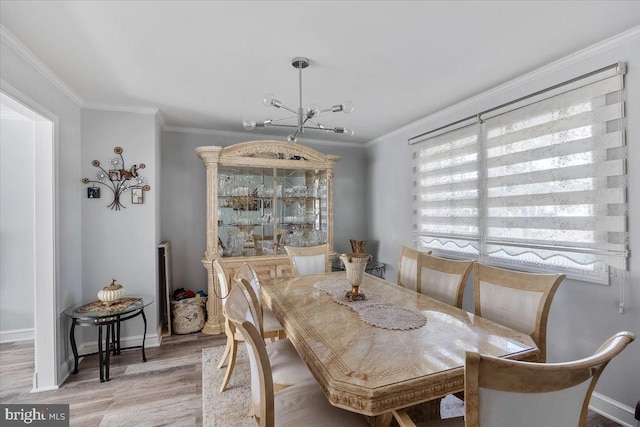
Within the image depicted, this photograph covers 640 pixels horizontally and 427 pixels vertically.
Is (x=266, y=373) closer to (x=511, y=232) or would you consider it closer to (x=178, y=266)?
(x=511, y=232)

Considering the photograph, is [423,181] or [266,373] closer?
[266,373]

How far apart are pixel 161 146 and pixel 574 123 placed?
411 centimetres

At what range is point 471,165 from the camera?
9.86ft

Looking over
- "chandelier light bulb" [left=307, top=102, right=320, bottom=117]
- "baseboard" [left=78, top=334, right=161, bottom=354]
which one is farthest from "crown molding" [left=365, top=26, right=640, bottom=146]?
"baseboard" [left=78, top=334, right=161, bottom=354]

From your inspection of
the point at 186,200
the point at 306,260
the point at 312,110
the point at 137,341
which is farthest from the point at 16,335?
the point at 312,110

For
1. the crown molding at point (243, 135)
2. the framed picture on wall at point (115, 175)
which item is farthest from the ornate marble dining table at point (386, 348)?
the crown molding at point (243, 135)

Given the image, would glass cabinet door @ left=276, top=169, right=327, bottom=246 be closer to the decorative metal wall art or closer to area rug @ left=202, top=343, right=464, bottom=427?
the decorative metal wall art

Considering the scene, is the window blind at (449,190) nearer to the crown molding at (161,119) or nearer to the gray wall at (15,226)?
the crown molding at (161,119)

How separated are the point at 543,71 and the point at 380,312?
2.26m

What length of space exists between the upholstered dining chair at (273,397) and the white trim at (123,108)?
103 inches

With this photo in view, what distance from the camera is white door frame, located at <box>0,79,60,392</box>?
235 cm

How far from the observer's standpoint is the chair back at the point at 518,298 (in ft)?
4.99

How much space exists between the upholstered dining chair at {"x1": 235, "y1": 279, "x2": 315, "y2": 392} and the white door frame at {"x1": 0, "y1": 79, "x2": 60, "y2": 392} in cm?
177

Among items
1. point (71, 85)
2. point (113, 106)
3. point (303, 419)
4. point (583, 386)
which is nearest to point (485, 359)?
point (583, 386)
